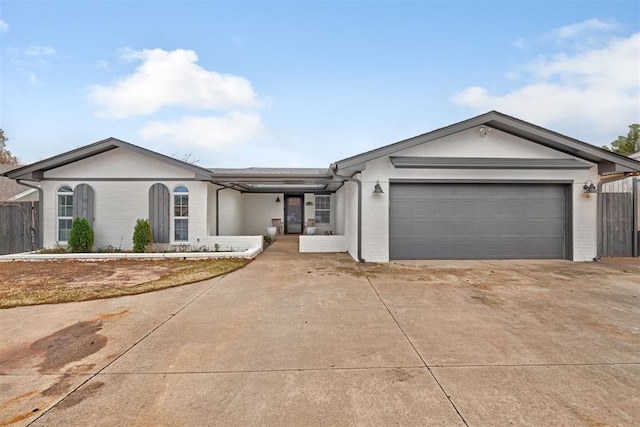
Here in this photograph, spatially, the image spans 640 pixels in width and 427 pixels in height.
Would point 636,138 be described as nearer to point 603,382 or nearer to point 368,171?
point 368,171

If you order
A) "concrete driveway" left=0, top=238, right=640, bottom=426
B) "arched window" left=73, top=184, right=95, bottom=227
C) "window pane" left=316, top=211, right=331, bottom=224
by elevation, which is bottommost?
"concrete driveway" left=0, top=238, right=640, bottom=426

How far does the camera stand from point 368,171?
8.35 metres

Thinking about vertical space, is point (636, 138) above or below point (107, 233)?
above

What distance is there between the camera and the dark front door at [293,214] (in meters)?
15.8

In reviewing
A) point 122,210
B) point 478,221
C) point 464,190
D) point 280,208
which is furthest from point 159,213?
point 478,221

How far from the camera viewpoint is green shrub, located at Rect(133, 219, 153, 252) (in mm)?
9180

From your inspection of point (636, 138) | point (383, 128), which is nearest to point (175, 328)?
point (383, 128)

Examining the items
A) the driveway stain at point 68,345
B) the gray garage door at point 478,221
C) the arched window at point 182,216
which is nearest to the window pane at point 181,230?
the arched window at point 182,216

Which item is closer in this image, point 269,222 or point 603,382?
point 603,382

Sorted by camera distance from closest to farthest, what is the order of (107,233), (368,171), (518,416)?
(518,416)
(368,171)
(107,233)

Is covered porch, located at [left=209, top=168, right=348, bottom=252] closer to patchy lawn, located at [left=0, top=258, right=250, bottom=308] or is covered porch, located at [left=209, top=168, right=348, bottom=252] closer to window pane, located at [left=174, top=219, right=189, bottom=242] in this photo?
window pane, located at [left=174, top=219, right=189, bottom=242]

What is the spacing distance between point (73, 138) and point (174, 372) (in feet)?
96.4

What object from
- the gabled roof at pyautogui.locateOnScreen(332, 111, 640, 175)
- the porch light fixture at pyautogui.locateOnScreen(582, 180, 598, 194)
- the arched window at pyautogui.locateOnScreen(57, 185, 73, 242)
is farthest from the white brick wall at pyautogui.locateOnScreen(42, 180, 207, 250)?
the porch light fixture at pyautogui.locateOnScreen(582, 180, 598, 194)

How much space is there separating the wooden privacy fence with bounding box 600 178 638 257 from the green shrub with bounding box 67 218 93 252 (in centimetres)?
1576
